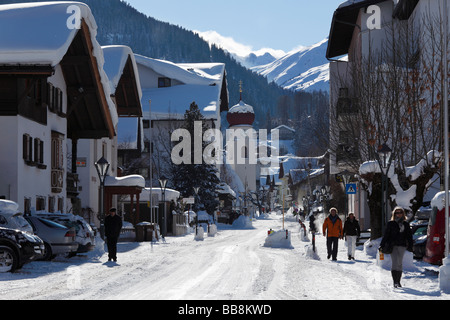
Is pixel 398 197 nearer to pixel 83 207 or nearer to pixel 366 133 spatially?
pixel 366 133

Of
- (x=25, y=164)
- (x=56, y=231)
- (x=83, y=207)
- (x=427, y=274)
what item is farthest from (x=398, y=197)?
(x=83, y=207)

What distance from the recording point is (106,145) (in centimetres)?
5394

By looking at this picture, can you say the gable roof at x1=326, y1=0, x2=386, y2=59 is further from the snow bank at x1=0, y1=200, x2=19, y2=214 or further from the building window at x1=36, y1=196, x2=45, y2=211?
the snow bank at x1=0, y1=200, x2=19, y2=214

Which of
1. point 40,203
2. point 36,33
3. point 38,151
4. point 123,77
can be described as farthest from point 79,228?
point 123,77

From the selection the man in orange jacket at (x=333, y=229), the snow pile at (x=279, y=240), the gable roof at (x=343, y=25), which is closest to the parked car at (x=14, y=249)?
the man in orange jacket at (x=333, y=229)

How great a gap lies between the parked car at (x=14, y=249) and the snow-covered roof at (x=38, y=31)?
1179 cm

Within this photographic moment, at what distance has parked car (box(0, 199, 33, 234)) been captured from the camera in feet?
70.7

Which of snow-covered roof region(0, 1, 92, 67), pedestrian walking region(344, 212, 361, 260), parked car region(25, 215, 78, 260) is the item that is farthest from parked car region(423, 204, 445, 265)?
snow-covered roof region(0, 1, 92, 67)

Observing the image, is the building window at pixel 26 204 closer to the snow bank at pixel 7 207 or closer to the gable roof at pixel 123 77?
the snow bank at pixel 7 207

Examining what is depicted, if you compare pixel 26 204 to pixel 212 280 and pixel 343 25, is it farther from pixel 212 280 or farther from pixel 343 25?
pixel 343 25

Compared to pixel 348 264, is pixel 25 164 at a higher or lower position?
higher

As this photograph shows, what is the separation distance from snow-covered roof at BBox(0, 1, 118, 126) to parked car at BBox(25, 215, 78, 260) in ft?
25.8

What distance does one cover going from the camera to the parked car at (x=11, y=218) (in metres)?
21.6
